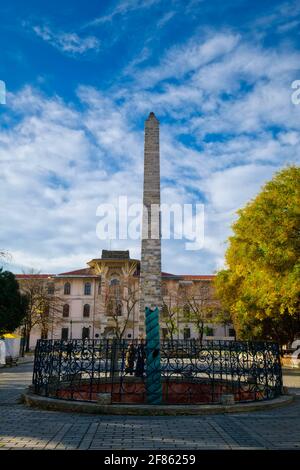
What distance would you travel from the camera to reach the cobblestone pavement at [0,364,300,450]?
21.0ft

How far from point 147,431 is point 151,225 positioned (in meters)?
10.4

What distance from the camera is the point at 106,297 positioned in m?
53.2

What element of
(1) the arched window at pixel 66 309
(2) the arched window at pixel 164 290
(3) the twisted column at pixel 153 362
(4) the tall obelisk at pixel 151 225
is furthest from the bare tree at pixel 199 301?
(3) the twisted column at pixel 153 362

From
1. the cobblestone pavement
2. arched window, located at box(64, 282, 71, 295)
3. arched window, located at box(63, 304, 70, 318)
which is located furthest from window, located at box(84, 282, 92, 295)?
the cobblestone pavement

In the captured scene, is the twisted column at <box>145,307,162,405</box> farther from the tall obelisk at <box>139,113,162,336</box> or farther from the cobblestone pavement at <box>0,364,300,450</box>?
the tall obelisk at <box>139,113,162,336</box>

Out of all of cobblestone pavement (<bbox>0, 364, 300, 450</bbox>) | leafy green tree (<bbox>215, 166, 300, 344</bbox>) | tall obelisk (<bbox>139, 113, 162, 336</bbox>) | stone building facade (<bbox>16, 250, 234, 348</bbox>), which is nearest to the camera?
cobblestone pavement (<bbox>0, 364, 300, 450</bbox>)

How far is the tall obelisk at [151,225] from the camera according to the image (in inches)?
663

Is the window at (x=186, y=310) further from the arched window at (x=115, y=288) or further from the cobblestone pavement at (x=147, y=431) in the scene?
the cobblestone pavement at (x=147, y=431)

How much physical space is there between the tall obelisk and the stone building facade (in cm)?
3545

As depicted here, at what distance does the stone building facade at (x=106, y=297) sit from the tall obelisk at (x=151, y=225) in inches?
1395

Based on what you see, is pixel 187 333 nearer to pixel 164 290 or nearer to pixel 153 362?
pixel 164 290
